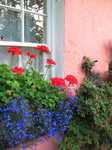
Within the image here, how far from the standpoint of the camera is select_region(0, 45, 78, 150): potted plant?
Answer: 3346 mm

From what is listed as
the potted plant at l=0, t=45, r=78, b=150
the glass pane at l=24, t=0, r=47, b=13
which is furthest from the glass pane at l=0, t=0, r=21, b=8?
the potted plant at l=0, t=45, r=78, b=150

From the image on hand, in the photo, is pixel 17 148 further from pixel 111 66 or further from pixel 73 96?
pixel 111 66

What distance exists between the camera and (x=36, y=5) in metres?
4.34

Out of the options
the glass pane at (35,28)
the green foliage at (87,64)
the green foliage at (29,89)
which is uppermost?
the glass pane at (35,28)

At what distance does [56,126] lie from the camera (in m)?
3.81

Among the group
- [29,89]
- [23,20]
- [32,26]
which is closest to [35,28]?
[32,26]

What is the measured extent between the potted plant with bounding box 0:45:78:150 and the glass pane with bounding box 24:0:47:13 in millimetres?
490

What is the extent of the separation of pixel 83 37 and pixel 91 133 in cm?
128

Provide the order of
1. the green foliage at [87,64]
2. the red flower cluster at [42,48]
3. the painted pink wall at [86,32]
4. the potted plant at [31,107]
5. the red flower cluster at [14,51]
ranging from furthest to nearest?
the green foliage at [87,64]
the painted pink wall at [86,32]
the red flower cluster at [42,48]
the red flower cluster at [14,51]
the potted plant at [31,107]

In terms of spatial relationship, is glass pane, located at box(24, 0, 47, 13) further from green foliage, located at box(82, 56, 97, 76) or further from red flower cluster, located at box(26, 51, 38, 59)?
green foliage, located at box(82, 56, 97, 76)

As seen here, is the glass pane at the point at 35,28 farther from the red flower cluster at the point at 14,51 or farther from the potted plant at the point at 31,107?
the red flower cluster at the point at 14,51

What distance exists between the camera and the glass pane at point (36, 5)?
4.25 m

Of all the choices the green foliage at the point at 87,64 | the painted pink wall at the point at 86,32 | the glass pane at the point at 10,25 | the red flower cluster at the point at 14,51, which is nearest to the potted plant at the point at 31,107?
the red flower cluster at the point at 14,51

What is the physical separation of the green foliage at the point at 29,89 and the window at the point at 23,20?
50cm
